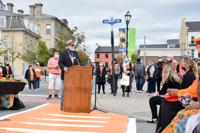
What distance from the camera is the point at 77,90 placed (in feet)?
43.0

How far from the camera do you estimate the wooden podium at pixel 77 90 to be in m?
12.9

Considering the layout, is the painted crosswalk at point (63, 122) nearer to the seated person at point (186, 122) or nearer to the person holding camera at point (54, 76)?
the seated person at point (186, 122)

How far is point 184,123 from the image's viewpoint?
5.23 m

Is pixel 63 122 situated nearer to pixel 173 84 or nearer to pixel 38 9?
pixel 173 84

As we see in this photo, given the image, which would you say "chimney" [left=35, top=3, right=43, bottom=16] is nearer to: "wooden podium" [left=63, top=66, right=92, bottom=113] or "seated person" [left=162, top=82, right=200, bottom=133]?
"wooden podium" [left=63, top=66, right=92, bottom=113]

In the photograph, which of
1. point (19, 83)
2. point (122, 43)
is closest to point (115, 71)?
point (122, 43)

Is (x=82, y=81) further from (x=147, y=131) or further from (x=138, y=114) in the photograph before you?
(x=147, y=131)

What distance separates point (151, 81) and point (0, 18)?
6052cm

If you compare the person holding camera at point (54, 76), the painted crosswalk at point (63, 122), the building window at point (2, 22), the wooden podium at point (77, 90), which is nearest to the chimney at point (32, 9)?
the building window at point (2, 22)

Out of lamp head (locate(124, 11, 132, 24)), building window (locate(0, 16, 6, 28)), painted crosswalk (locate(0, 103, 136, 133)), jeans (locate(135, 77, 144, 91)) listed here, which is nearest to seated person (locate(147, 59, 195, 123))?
painted crosswalk (locate(0, 103, 136, 133))

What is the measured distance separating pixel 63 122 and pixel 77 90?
6.90 ft

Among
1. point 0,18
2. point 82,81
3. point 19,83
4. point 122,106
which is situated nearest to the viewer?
point 82,81

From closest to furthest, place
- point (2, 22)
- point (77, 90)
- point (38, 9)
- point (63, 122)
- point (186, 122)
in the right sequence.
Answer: point (186, 122), point (63, 122), point (77, 90), point (2, 22), point (38, 9)

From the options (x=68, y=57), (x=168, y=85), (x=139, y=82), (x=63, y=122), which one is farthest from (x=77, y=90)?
(x=139, y=82)
